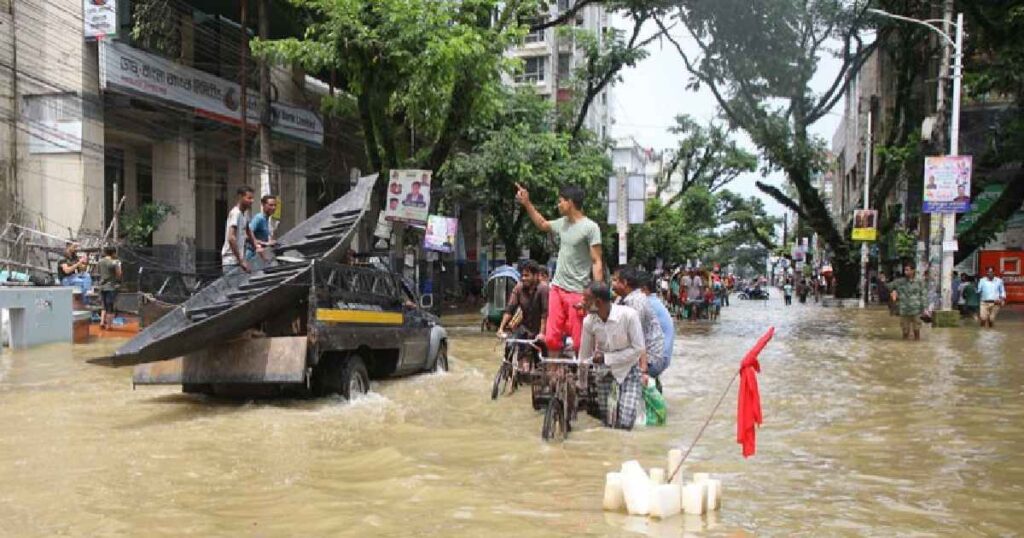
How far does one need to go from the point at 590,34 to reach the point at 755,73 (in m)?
6.70

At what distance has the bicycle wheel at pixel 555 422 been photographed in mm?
7043

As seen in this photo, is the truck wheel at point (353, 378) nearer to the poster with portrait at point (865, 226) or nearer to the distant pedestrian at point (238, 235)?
the distant pedestrian at point (238, 235)

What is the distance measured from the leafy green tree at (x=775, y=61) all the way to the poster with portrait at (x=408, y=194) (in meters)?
13.4

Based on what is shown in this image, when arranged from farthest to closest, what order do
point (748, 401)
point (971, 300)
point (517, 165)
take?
point (517, 165), point (971, 300), point (748, 401)

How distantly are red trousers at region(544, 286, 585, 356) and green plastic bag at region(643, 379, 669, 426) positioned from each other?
0.87m

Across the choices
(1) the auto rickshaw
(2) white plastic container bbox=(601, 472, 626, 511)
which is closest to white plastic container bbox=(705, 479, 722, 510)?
(2) white plastic container bbox=(601, 472, 626, 511)

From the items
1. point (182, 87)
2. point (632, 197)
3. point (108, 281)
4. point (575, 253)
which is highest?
point (182, 87)

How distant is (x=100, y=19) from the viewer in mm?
18562

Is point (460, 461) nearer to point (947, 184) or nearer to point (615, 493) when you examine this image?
point (615, 493)

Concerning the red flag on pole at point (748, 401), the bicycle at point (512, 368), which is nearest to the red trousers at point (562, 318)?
the bicycle at point (512, 368)

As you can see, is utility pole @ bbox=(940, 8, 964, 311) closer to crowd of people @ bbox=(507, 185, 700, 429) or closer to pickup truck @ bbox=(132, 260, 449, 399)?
crowd of people @ bbox=(507, 185, 700, 429)

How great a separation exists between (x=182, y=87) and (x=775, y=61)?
18.3m

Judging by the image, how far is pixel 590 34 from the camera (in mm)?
32156

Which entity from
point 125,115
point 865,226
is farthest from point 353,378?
point 865,226
